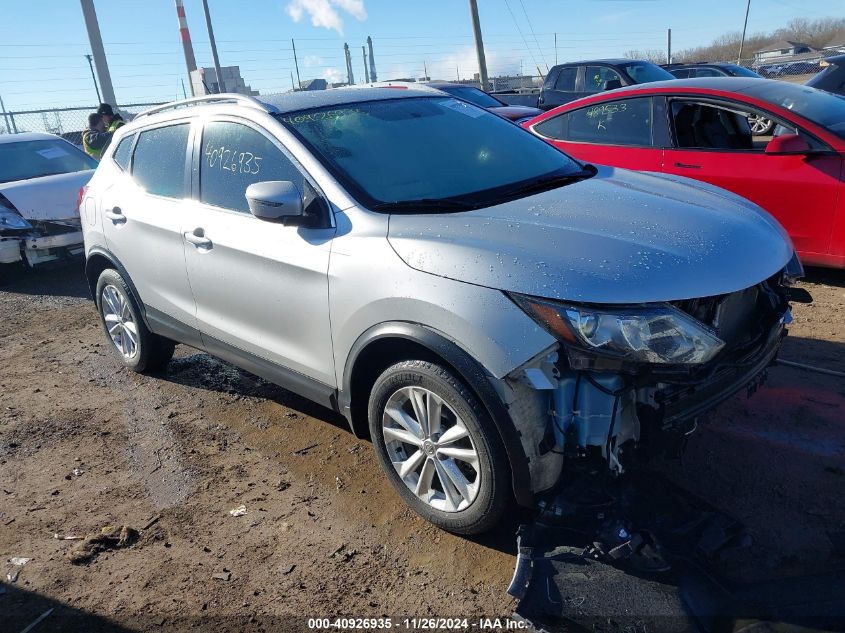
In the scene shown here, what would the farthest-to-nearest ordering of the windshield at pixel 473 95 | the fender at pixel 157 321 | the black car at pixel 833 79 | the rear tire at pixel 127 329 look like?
the windshield at pixel 473 95 → the black car at pixel 833 79 → the rear tire at pixel 127 329 → the fender at pixel 157 321

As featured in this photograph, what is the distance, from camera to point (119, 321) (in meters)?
4.98

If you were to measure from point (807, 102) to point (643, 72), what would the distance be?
6.89 m

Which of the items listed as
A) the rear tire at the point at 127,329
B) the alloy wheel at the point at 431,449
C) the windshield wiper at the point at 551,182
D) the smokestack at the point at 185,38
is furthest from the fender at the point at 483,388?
the smokestack at the point at 185,38

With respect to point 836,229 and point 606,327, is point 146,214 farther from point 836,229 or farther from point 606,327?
point 836,229

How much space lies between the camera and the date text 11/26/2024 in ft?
8.05

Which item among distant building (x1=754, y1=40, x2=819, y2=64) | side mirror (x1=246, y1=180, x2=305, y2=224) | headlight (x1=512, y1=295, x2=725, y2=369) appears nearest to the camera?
headlight (x1=512, y1=295, x2=725, y2=369)

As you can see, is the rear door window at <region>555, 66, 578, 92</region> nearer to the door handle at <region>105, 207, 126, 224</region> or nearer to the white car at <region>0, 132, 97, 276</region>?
the white car at <region>0, 132, 97, 276</region>

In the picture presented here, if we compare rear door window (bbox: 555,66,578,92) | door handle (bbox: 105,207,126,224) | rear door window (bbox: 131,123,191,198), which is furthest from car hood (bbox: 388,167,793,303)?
rear door window (bbox: 555,66,578,92)

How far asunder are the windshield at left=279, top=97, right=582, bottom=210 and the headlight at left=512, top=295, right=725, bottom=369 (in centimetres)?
88

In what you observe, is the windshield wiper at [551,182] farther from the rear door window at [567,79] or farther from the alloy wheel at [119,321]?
the rear door window at [567,79]

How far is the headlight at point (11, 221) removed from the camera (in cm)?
757

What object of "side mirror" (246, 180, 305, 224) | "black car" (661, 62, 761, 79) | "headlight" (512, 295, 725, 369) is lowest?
"headlight" (512, 295, 725, 369)

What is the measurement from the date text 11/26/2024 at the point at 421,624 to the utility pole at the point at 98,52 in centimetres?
1967

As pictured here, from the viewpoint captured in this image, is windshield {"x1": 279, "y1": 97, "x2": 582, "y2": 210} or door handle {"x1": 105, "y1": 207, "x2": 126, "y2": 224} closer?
windshield {"x1": 279, "y1": 97, "x2": 582, "y2": 210}
